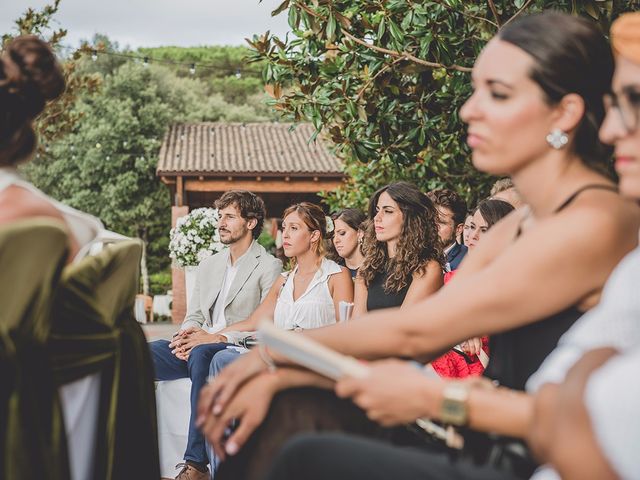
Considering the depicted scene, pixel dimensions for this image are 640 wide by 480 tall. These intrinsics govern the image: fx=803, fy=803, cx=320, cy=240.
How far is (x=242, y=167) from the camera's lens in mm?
27812

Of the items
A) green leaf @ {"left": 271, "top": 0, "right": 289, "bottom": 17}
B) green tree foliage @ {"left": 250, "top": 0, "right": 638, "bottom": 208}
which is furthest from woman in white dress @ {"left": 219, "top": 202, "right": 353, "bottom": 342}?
green leaf @ {"left": 271, "top": 0, "right": 289, "bottom": 17}

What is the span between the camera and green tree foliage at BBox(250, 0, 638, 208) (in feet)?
20.3

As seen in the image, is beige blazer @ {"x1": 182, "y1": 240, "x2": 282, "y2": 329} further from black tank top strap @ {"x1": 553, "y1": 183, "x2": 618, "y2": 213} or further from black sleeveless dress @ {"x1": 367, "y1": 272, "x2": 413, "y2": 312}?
black tank top strap @ {"x1": 553, "y1": 183, "x2": 618, "y2": 213}

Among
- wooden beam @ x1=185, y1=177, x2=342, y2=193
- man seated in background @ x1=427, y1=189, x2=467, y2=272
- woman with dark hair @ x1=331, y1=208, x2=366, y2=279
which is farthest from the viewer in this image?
wooden beam @ x1=185, y1=177, x2=342, y2=193

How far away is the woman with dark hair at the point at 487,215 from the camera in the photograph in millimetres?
5598

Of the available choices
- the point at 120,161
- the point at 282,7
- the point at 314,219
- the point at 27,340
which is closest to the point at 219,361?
the point at 314,219

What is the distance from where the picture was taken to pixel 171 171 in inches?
1045

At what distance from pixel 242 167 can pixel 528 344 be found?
26016 mm

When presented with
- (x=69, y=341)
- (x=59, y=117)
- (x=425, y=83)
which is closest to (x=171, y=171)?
(x=59, y=117)

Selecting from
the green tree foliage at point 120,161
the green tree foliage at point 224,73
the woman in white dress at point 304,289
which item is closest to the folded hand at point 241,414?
the woman in white dress at point 304,289

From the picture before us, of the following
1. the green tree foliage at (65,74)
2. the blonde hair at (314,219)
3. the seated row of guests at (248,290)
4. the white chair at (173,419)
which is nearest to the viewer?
the white chair at (173,419)

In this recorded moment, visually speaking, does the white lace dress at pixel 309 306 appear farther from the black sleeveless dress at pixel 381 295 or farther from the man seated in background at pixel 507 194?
the man seated in background at pixel 507 194

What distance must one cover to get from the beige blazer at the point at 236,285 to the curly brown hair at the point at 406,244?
1.09 meters

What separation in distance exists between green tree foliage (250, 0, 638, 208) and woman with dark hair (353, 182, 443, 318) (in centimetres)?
115
